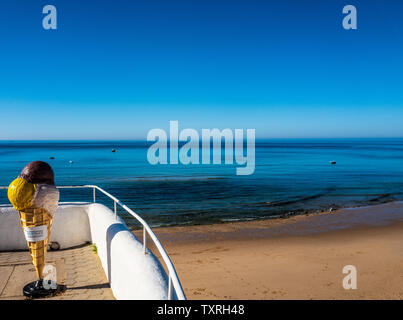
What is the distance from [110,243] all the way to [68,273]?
1.34 metres

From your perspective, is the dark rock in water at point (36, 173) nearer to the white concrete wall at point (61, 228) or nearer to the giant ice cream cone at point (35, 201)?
the giant ice cream cone at point (35, 201)

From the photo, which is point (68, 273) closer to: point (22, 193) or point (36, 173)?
point (22, 193)

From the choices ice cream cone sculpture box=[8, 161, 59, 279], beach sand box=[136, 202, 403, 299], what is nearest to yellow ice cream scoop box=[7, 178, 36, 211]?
ice cream cone sculpture box=[8, 161, 59, 279]

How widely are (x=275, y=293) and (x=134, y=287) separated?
5.24 metres

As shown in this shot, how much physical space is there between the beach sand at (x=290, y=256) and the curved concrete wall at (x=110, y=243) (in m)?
2.95

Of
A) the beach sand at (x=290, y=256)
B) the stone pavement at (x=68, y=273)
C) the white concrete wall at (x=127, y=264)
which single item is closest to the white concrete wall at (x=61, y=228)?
the stone pavement at (x=68, y=273)

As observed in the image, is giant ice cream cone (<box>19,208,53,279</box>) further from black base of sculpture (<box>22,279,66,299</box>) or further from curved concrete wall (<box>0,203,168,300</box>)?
curved concrete wall (<box>0,203,168,300</box>)

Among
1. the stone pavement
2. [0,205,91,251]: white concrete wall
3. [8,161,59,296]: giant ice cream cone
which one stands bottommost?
the stone pavement

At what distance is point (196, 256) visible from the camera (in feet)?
36.8

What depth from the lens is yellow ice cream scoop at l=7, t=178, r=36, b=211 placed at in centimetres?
419

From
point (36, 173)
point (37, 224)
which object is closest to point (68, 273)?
point (37, 224)
